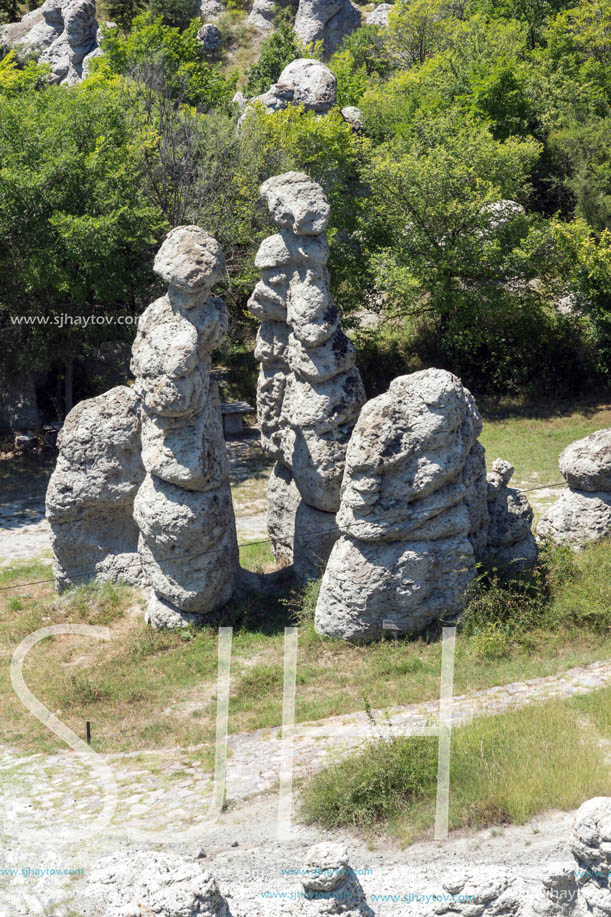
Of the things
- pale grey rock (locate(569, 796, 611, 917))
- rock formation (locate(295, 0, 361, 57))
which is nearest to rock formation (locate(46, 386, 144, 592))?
pale grey rock (locate(569, 796, 611, 917))

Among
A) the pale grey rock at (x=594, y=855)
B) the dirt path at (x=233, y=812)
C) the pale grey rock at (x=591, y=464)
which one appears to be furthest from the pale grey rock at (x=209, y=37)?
the pale grey rock at (x=594, y=855)

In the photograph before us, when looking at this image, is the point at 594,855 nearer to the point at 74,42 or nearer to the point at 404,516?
the point at 404,516

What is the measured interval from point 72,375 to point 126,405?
11.3m

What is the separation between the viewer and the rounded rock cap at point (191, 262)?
14.4 m

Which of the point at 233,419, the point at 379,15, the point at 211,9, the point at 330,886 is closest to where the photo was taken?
the point at 330,886

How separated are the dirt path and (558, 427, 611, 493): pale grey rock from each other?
3.99 meters

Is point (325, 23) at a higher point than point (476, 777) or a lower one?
higher

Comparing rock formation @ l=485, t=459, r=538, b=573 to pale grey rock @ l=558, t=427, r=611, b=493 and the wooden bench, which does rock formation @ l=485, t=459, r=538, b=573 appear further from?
the wooden bench

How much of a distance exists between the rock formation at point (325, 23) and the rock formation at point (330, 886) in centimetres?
5017

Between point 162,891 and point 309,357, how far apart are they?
341 inches

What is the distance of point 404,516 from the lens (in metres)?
13.8

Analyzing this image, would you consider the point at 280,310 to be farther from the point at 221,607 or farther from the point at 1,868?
the point at 1,868

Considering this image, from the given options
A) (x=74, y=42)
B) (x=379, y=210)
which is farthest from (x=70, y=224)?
(x=74, y=42)

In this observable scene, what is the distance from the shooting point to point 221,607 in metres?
Answer: 15.3
